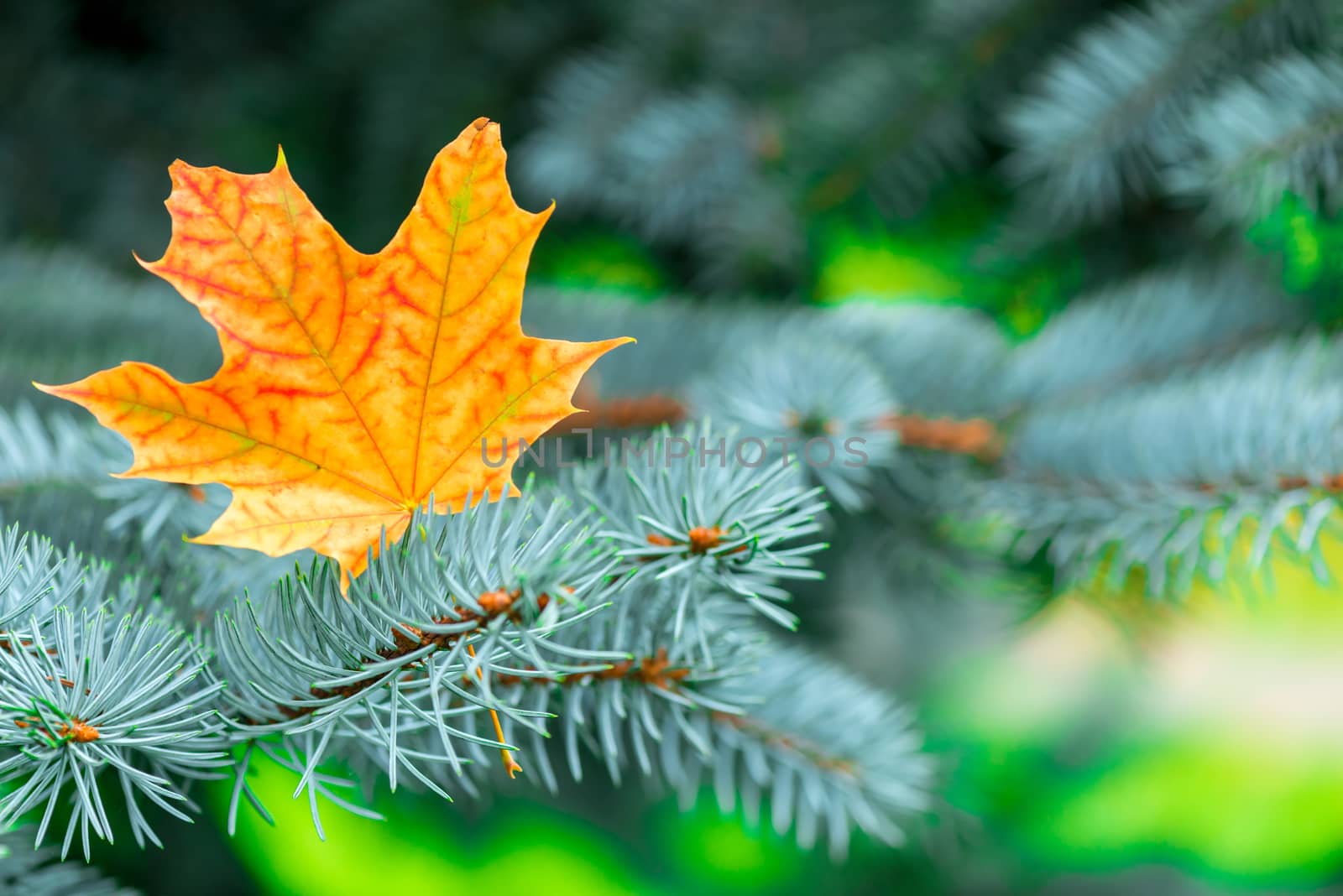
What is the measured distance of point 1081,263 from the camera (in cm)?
51

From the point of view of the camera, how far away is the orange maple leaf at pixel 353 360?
0.64 feet

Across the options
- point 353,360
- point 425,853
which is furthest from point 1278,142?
point 425,853

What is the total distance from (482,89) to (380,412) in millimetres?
472

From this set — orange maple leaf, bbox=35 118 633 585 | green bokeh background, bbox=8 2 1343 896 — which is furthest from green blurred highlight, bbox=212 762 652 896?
orange maple leaf, bbox=35 118 633 585

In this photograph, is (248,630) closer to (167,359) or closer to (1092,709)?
(167,359)

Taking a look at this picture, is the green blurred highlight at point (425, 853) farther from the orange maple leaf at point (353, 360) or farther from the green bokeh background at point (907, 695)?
the orange maple leaf at point (353, 360)

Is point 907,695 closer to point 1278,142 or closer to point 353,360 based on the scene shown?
point 1278,142

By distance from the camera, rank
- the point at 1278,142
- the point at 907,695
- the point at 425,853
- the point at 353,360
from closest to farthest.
→ the point at 353,360, the point at 1278,142, the point at 425,853, the point at 907,695

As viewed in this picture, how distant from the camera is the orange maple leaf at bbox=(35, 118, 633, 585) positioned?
196 millimetres

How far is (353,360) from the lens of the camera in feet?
0.67

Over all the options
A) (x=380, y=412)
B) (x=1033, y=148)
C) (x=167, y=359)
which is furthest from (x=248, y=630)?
(x=1033, y=148)

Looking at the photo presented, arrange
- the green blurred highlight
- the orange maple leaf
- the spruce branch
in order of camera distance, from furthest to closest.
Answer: the green blurred highlight, the spruce branch, the orange maple leaf

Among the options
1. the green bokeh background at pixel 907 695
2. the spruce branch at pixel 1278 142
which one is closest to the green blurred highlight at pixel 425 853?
the green bokeh background at pixel 907 695

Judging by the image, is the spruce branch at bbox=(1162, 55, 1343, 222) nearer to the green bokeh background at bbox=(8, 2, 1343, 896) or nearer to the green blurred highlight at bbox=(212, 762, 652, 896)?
the green bokeh background at bbox=(8, 2, 1343, 896)
